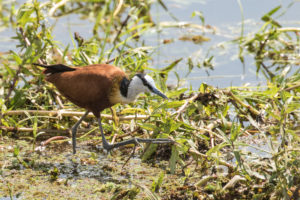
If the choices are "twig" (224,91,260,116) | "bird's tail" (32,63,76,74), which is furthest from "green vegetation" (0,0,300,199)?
"bird's tail" (32,63,76,74)

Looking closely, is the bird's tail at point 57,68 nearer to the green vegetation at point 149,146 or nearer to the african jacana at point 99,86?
the african jacana at point 99,86

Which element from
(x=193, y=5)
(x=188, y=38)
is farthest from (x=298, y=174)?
(x=193, y=5)

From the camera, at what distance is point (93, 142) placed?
133 inches

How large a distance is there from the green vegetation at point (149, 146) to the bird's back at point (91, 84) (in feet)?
0.79

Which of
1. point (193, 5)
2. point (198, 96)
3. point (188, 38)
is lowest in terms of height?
point (198, 96)

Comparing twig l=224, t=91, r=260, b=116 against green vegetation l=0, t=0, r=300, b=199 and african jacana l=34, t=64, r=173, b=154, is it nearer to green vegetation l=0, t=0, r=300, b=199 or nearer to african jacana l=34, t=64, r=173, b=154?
green vegetation l=0, t=0, r=300, b=199

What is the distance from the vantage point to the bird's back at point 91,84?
2.95 metres

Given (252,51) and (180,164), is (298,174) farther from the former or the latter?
(252,51)

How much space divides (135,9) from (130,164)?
6.31 feet

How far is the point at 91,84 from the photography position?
295cm

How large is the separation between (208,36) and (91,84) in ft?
8.27

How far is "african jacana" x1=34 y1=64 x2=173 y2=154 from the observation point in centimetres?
295

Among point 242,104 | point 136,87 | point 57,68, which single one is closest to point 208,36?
point 242,104

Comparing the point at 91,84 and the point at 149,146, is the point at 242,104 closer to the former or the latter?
the point at 149,146
